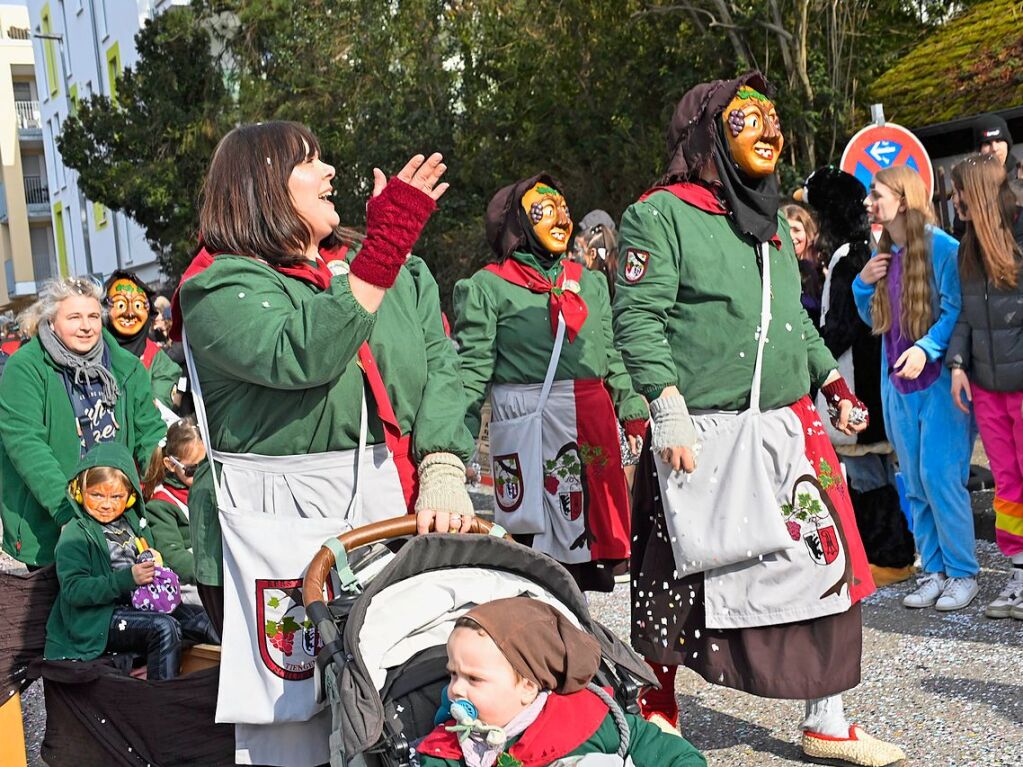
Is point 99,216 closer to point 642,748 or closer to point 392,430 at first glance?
point 392,430

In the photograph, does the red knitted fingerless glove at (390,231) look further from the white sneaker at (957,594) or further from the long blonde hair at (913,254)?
the white sneaker at (957,594)

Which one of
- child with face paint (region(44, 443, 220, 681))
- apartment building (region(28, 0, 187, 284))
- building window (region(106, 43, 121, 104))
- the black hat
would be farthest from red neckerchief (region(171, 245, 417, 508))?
building window (region(106, 43, 121, 104))

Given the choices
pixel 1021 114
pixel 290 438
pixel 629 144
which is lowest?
pixel 290 438

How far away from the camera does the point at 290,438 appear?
3.11m

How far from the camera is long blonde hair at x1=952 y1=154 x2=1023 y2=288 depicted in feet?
19.9

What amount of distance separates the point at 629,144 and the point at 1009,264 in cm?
959

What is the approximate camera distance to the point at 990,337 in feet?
20.1

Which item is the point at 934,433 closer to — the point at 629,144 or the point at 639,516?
the point at 639,516

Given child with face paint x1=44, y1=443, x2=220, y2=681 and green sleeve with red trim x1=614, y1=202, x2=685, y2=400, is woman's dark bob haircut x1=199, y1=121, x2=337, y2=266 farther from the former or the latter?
child with face paint x1=44, y1=443, x2=220, y2=681

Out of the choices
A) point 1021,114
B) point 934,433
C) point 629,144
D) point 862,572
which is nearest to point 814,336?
point 862,572

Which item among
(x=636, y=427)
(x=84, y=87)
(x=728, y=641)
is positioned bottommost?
(x=728, y=641)

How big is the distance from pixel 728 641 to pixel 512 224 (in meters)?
2.71

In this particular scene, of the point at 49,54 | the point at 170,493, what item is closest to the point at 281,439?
the point at 170,493

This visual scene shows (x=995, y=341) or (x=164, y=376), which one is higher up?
(x=164, y=376)
